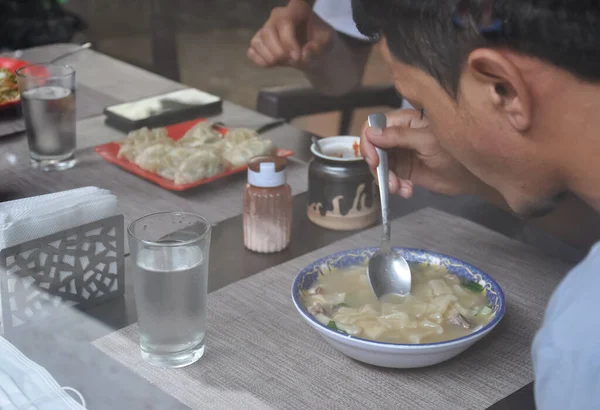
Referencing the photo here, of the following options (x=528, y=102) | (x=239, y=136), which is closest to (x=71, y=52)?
(x=239, y=136)

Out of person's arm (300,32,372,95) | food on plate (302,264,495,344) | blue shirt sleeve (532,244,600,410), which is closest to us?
blue shirt sleeve (532,244,600,410)

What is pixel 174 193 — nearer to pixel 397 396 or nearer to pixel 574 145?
pixel 397 396

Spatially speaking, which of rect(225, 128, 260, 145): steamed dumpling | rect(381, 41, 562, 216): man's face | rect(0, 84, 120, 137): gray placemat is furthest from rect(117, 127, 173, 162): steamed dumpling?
rect(381, 41, 562, 216): man's face

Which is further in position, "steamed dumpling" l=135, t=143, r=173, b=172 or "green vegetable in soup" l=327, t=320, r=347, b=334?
"steamed dumpling" l=135, t=143, r=173, b=172

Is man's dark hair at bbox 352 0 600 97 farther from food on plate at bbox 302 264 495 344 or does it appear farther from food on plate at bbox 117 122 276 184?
food on plate at bbox 117 122 276 184

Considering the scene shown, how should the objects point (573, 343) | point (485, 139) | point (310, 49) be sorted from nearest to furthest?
point (573, 343)
point (485, 139)
point (310, 49)

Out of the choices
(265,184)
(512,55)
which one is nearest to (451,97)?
(512,55)

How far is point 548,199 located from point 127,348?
48 centimetres

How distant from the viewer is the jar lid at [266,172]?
1.09 meters

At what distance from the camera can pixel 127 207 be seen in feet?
3.92

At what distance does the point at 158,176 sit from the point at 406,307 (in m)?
0.54

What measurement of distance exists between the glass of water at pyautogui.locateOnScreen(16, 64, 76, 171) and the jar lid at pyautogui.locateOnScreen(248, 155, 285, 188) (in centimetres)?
42

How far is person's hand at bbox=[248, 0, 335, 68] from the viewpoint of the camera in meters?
1.55

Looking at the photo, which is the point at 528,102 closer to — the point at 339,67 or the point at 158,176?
the point at 158,176
